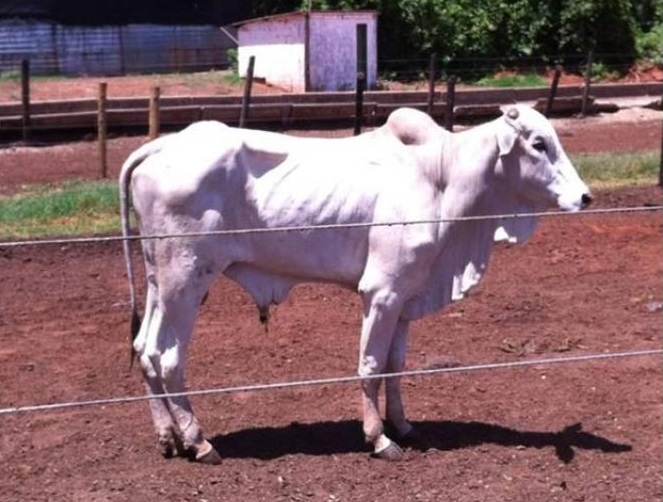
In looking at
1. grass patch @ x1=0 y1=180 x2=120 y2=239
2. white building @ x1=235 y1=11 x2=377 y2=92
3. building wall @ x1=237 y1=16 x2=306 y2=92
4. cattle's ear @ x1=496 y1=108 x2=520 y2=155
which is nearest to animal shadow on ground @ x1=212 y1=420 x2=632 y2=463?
cattle's ear @ x1=496 y1=108 x2=520 y2=155

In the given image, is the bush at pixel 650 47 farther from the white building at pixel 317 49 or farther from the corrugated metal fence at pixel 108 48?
the corrugated metal fence at pixel 108 48

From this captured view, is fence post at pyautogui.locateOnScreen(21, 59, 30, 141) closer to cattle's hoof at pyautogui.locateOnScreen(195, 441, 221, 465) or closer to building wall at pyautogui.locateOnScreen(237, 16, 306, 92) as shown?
building wall at pyautogui.locateOnScreen(237, 16, 306, 92)

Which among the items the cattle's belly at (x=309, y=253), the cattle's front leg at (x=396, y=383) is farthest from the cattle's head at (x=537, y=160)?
the cattle's front leg at (x=396, y=383)

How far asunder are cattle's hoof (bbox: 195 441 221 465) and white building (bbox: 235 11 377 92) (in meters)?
26.2

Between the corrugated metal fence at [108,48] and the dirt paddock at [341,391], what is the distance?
88.8 feet

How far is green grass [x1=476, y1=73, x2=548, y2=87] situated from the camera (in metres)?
34.0

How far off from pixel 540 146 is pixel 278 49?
88.5 ft

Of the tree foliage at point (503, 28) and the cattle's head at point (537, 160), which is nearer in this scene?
the cattle's head at point (537, 160)

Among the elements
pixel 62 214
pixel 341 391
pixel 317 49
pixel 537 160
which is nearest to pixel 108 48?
pixel 317 49

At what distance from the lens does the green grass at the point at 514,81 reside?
3397cm

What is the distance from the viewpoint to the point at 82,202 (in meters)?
14.0

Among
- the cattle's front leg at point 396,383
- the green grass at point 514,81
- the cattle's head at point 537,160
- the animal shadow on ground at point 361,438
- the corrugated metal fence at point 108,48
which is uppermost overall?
the cattle's head at point 537,160

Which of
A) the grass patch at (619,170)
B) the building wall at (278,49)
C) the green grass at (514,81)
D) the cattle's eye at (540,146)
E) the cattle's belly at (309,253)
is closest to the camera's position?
the cattle's belly at (309,253)

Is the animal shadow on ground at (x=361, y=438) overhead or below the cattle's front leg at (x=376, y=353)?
below
